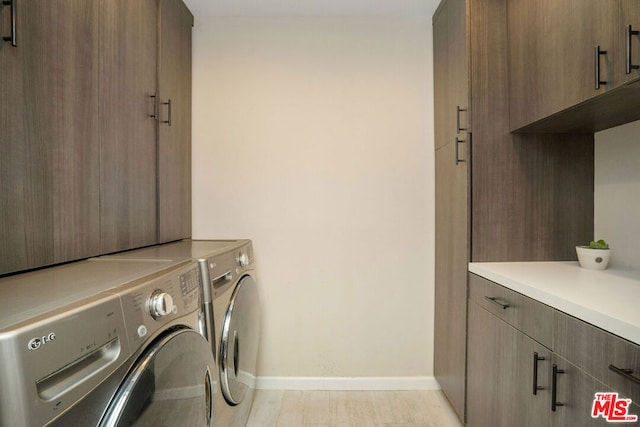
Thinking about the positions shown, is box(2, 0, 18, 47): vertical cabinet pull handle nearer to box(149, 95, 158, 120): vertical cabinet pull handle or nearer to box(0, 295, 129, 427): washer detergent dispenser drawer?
box(0, 295, 129, 427): washer detergent dispenser drawer

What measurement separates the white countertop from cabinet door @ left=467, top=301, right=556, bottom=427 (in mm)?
175

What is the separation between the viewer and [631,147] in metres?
1.65

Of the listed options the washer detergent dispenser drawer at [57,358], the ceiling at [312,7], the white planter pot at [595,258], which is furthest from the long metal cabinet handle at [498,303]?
the ceiling at [312,7]

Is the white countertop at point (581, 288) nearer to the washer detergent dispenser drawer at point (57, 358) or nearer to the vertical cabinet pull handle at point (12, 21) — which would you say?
the washer detergent dispenser drawer at point (57, 358)

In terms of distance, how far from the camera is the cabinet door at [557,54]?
3.97 feet

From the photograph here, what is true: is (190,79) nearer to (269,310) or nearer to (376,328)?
(269,310)

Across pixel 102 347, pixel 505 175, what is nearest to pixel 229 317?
pixel 102 347

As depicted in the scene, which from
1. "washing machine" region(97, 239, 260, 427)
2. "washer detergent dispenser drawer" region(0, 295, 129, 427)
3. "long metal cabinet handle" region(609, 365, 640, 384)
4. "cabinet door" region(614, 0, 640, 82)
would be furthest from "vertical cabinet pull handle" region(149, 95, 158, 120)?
"long metal cabinet handle" region(609, 365, 640, 384)

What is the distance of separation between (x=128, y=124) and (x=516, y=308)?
5.74ft

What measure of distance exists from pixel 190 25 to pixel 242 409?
2.25m

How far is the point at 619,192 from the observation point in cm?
171

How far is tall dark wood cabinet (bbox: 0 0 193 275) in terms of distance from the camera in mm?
1059

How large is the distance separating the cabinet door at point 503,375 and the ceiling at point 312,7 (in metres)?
1.77

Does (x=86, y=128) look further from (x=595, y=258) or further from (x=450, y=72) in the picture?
(x=595, y=258)
